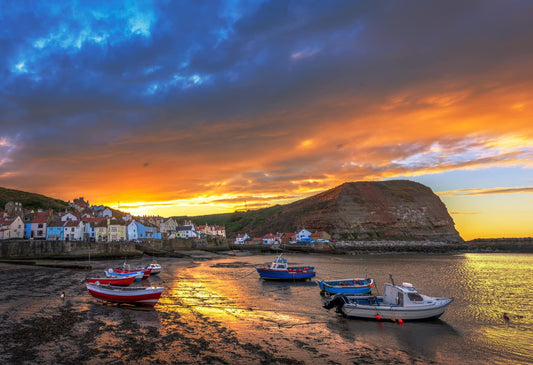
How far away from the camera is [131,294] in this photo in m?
23.9

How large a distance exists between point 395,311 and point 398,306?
542 millimetres

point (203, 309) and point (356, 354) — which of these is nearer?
point (356, 354)

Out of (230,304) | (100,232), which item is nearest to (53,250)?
(100,232)

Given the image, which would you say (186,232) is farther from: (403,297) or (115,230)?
(403,297)

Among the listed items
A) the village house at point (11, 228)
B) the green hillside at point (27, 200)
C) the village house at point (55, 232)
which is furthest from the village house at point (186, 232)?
the green hillside at point (27, 200)

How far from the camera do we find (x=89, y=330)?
16.8 m

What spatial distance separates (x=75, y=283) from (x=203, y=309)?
1977 centimetres

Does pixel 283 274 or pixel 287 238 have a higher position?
pixel 283 274

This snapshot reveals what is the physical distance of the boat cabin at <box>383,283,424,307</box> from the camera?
2152 centimetres

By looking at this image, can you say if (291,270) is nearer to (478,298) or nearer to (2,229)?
(478,298)

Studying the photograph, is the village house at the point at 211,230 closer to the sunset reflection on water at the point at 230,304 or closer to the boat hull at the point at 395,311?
the sunset reflection on water at the point at 230,304

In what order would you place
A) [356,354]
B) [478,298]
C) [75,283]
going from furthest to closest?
[75,283], [478,298], [356,354]

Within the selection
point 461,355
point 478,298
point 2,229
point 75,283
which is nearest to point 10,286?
point 75,283

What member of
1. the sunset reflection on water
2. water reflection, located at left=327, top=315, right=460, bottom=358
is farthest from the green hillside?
water reflection, located at left=327, top=315, right=460, bottom=358
